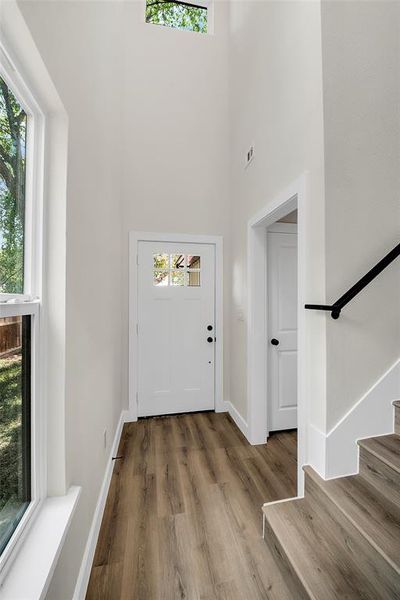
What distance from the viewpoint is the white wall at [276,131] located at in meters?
1.45

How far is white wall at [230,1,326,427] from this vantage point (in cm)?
145

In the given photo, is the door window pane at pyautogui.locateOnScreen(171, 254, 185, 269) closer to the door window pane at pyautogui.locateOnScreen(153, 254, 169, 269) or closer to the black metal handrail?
the door window pane at pyautogui.locateOnScreen(153, 254, 169, 269)

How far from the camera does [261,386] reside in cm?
239

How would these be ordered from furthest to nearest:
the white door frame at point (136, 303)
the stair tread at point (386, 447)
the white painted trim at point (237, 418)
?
the white door frame at point (136, 303), the white painted trim at point (237, 418), the stair tread at point (386, 447)

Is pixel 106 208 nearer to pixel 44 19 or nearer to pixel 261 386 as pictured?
pixel 44 19

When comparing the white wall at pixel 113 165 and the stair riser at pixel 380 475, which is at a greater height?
the white wall at pixel 113 165

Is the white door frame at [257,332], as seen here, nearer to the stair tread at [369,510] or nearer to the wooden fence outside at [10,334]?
the stair tread at [369,510]

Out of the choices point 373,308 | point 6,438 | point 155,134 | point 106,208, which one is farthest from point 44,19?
point 155,134

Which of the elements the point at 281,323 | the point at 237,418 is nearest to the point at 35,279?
the point at 281,323

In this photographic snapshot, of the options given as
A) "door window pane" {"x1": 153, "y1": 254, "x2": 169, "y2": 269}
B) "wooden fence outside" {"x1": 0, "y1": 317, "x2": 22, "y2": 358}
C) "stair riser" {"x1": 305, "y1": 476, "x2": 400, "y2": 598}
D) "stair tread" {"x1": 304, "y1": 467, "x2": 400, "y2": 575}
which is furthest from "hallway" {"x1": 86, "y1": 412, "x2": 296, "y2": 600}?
"door window pane" {"x1": 153, "y1": 254, "x2": 169, "y2": 269}

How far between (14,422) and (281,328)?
7.28ft

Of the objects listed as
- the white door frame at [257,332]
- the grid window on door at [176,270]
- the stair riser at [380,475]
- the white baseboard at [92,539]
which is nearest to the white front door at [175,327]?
the grid window on door at [176,270]

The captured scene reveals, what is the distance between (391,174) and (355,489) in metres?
1.71

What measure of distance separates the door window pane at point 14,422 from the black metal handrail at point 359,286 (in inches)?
53.1
